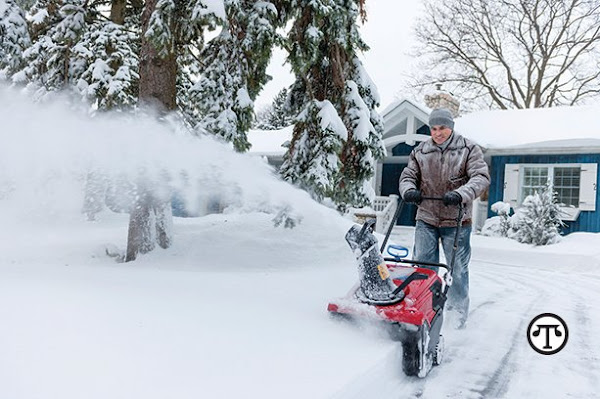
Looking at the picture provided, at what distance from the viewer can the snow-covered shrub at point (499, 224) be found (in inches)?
511

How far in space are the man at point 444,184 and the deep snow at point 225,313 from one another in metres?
0.63

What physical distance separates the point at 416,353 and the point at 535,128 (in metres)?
14.6

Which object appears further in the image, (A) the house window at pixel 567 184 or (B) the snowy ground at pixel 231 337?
(A) the house window at pixel 567 184

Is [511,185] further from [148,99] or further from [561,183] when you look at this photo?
[148,99]

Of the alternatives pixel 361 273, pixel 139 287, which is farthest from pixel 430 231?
pixel 139 287

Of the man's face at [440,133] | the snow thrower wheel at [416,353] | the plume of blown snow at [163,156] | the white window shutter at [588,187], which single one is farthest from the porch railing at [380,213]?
the snow thrower wheel at [416,353]

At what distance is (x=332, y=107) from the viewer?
664 centimetres

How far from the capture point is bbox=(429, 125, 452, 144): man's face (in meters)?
3.97

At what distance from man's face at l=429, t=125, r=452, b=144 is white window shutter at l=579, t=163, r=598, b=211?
37.4ft

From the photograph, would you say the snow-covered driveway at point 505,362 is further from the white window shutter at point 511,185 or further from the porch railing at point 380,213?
the white window shutter at point 511,185

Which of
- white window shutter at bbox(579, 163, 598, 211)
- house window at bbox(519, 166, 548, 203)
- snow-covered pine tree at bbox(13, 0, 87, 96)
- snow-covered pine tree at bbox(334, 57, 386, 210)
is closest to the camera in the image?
snow-covered pine tree at bbox(334, 57, 386, 210)

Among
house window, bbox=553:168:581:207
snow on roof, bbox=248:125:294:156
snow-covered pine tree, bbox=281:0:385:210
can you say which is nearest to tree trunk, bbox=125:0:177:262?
snow-covered pine tree, bbox=281:0:385:210

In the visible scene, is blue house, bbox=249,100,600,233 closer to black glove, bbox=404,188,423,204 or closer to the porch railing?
the porch railing

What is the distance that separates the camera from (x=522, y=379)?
315 centimetres
